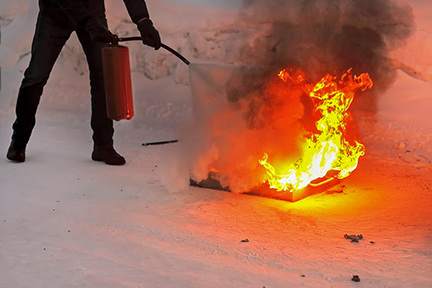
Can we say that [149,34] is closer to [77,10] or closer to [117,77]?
[117,77]

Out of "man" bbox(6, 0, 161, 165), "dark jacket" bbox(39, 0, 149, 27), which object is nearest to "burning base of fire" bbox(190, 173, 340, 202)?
"man" bbox(6, 0, 161, 165)

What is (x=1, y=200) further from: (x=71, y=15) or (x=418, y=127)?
(x=418, y=127)

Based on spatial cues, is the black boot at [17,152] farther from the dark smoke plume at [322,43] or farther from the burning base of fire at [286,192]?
the dark smoke plume at [322,43]

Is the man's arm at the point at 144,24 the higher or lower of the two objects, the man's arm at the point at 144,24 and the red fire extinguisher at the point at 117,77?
the higher

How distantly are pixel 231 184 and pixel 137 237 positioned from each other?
96cm

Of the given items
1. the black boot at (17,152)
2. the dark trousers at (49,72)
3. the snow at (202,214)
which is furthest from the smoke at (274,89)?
the black boot at (17,152)

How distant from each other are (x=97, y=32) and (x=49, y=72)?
78 centimetres

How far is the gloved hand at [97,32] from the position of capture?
13.2 feet

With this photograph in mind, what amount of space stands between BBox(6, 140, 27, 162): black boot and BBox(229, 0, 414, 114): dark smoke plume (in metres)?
1.97

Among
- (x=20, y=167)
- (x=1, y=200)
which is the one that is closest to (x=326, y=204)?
(x=1, y=200)

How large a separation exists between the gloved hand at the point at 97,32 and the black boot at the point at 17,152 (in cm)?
122

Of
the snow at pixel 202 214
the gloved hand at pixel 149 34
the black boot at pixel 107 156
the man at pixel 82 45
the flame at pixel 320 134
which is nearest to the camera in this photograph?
the snow at pixel 202 214

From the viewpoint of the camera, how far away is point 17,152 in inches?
183

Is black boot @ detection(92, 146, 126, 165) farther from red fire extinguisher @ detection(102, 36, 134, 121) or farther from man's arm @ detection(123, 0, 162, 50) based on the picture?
man's arm @ detection(123, 0, 162, 50)
